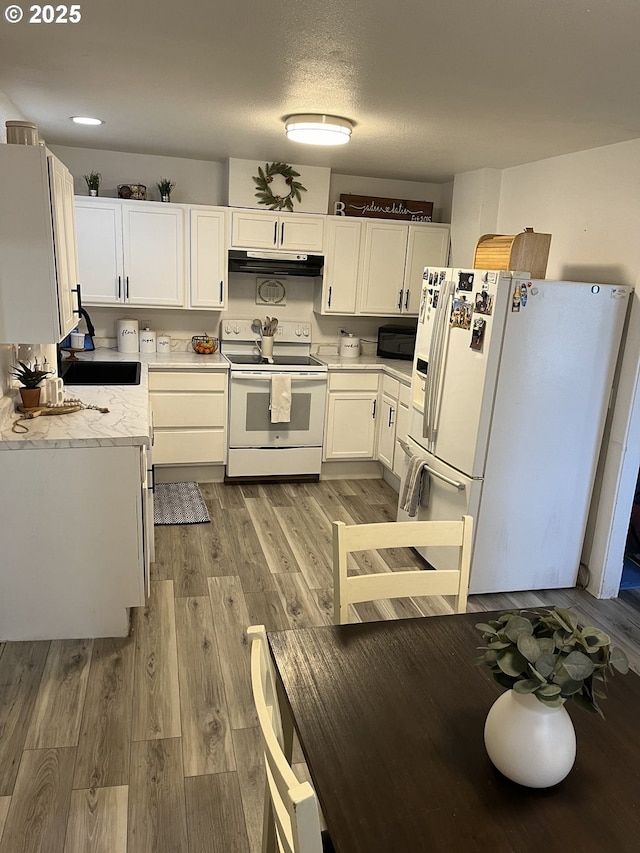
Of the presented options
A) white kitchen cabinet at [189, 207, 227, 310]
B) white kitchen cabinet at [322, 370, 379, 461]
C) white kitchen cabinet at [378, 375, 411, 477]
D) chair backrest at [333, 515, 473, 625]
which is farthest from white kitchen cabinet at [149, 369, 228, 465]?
chair backrest at [333, 515, 473, 625]

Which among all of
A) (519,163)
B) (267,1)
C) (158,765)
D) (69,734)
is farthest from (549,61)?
(69,734)

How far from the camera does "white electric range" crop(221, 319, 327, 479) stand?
15.3 feet

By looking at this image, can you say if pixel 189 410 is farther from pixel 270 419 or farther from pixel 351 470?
pixel 351 470

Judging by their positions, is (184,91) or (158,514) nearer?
(184,91)

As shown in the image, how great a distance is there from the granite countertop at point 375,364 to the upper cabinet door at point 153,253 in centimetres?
127

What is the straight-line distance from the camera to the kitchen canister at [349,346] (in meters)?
5.29

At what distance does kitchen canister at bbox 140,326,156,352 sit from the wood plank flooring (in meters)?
1.57

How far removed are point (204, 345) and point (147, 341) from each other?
43 cm

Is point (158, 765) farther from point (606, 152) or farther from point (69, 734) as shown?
point (606, 152)

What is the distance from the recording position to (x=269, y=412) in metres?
4.73

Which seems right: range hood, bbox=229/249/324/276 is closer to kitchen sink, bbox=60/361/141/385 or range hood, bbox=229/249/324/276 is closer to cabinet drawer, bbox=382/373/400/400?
cabinet drawer, bbox=382/373/400/400

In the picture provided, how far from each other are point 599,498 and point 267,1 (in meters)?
2.90

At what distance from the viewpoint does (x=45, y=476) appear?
8.68 feet

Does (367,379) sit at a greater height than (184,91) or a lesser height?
lesser
